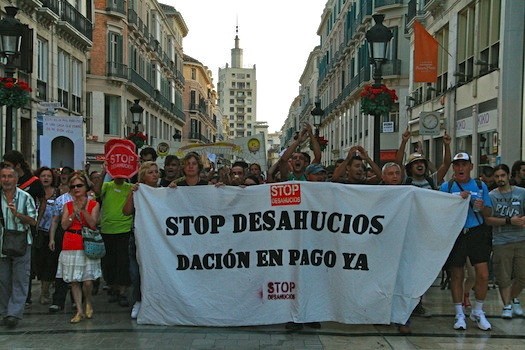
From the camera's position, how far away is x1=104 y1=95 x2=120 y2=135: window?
41719 mm

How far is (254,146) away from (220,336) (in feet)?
34.5

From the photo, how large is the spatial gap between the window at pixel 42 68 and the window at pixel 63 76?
205 cm

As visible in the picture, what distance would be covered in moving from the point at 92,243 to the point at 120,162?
3.90ft

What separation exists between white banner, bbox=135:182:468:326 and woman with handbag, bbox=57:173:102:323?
859 millimetres

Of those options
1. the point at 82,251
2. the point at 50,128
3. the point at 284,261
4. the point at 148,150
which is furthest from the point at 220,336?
the point at 50,128

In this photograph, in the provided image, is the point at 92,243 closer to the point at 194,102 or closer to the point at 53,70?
the point at 53,70

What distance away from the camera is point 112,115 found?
41875 millimetres

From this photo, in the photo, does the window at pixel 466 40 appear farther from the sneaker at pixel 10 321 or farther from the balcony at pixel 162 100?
the balcony at pixel 162 100

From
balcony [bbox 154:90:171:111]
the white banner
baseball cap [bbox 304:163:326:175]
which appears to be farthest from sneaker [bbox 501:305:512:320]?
balcony [bbox 154:90:171:111]

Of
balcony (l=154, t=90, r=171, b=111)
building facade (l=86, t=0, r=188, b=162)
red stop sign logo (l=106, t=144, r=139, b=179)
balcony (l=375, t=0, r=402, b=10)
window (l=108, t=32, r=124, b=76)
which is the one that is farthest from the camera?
balcony (l=154, t=90, r=171, b=111)

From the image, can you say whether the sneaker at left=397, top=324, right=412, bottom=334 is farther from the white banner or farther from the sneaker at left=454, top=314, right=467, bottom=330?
the sneaker at left=454, top=314, right=467, bottom=330

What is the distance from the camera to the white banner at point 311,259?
6762mm

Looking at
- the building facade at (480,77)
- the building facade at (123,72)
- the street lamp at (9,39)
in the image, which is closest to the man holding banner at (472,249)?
the street lamp at (9,39)

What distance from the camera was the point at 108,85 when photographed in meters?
41.3
